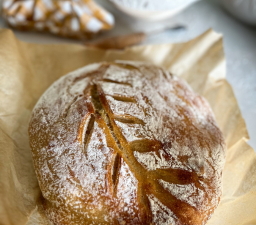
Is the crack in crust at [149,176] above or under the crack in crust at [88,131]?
above

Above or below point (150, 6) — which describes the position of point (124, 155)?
below

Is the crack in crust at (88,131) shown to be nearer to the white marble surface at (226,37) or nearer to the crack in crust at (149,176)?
the crack in crust at (149,176)

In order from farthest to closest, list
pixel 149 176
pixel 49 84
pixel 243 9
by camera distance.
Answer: pixel 243 9
pixel 49 84
pixel 149 176

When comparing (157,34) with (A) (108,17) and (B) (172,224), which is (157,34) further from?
(B) (172,224)

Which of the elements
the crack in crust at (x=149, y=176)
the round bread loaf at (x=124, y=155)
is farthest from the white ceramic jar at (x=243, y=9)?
the crack in crust at (x=149, y=176)

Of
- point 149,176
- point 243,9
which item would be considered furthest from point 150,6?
point 149,176

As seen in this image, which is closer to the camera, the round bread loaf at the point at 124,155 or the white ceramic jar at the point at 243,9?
the round bread loaf at the point at 124,155

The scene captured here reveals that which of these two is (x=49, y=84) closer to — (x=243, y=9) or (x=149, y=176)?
(x=149, y=176)

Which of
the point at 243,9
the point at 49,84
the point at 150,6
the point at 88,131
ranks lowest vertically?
the point at 49,84
